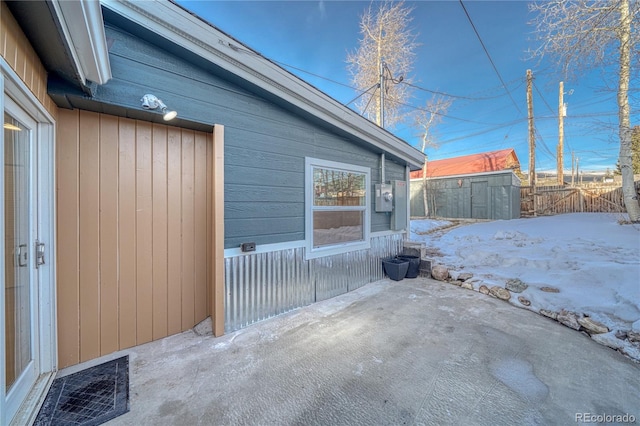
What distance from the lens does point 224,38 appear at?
7.72 ft

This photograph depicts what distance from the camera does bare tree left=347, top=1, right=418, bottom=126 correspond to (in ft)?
29.2

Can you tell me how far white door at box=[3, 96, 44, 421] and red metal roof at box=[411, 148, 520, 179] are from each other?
15973 millimetres

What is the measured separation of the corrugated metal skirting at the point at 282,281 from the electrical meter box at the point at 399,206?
0.97 metres

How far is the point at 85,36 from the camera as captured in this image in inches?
55.3

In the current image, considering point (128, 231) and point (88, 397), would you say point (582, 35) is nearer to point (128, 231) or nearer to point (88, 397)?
point (128, 231)

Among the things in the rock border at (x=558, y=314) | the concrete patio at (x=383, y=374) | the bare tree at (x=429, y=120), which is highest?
the bare tree at (x=429, y=120)

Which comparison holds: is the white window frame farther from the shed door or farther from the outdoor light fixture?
the shed door

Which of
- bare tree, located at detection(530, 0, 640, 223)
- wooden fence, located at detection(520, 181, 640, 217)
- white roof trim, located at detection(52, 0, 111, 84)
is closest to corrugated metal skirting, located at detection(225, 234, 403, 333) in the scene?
white roof trim, located at detection(52, 0, 111, 84)

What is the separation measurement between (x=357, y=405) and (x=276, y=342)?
1030mm

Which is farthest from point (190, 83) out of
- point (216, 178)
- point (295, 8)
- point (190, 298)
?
point (295, 8)

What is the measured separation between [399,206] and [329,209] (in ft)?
5.91

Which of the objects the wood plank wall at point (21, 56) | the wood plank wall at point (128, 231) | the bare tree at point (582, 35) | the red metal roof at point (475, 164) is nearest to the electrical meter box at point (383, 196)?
A: the wood plank wall at point (128, 231)

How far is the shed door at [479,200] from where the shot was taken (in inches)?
467

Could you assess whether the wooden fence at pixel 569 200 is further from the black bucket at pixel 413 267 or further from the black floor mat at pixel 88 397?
the black floor mat at pixel 88 397
